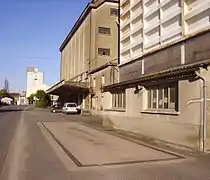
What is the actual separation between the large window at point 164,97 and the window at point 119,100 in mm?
4604

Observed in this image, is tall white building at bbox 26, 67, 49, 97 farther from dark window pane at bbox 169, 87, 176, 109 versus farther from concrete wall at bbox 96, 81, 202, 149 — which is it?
dark window pane at bbox 169, 87, 176, 109

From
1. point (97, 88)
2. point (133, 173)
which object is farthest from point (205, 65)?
point (97, 88)

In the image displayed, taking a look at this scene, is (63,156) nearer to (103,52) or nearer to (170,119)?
(170,119)

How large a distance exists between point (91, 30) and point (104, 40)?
2.49 meters

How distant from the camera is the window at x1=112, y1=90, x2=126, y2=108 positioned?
72.8 ft

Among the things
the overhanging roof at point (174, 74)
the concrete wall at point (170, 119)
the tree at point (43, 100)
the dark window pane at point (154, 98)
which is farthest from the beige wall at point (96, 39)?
the tree at point (43, 100)

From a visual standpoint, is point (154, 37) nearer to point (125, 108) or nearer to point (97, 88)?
point (125, 108)

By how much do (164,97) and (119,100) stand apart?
736 centimetres

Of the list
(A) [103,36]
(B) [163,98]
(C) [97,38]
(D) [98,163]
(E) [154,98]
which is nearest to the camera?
(D) [98,163]

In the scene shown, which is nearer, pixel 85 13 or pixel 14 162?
pixel 14 162

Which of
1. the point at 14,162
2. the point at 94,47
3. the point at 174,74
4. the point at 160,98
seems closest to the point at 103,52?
the point at 94,47

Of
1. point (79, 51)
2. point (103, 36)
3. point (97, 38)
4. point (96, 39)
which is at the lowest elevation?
point (79, 51)

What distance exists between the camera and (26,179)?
25.7 feet

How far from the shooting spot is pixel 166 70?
15.3m
